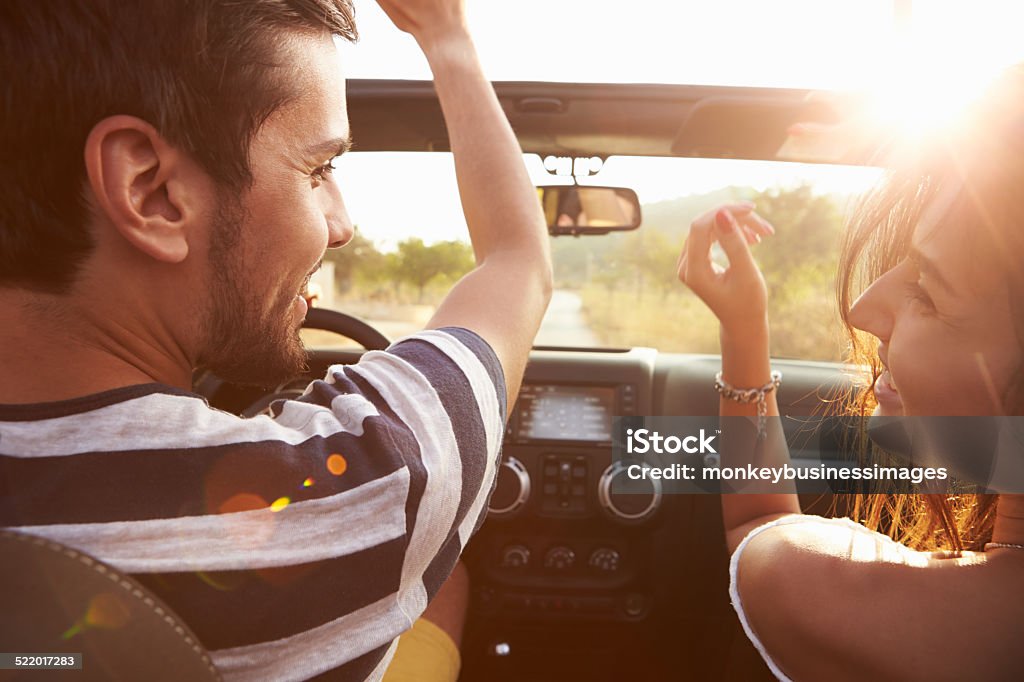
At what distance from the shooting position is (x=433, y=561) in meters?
1.21

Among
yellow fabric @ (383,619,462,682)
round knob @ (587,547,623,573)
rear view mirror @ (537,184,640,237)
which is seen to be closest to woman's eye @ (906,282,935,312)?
yellow fabric @ (383,619,462,682)

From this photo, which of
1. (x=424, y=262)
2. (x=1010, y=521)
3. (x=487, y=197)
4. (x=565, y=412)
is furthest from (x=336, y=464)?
(x=424, y=262)

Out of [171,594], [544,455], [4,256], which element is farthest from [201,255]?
[544,455]

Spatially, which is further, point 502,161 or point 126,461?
point 502,161

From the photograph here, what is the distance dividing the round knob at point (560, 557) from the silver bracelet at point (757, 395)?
5.11 ft

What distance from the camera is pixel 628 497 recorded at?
338 cm

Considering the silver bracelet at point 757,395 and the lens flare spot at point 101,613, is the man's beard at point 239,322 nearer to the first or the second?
the lens flare spot at point 101,613

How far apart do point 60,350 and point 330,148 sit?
0.52m

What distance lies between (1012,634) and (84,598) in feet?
4.60

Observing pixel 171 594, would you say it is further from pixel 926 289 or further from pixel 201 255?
pixel 926 289

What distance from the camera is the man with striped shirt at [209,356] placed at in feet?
3.19

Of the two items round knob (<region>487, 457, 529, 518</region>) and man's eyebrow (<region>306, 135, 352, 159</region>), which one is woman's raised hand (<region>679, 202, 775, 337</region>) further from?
round knob (<region>487, 457, 529, 518</region>)

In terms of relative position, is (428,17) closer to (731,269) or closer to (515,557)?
(731,269)

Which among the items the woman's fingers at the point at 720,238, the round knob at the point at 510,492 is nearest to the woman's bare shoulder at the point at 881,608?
the woman's fingers at the point at 720,238
